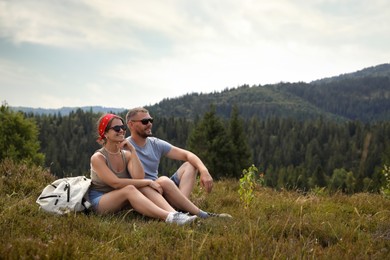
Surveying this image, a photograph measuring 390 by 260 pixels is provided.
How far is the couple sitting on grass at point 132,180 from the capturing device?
5.45 meters

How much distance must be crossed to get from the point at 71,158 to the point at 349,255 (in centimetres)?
13737

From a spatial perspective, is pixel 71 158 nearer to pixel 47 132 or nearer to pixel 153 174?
pixel 47 132

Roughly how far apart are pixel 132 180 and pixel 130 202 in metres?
0.32

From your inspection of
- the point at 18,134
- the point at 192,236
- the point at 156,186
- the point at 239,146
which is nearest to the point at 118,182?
the point at 156,186

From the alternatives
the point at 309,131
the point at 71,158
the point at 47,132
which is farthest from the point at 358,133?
the point at 47,132

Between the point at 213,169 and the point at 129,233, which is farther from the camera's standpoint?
the point at 213,169

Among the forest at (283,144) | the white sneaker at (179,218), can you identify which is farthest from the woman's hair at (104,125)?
the forest at (283,144)

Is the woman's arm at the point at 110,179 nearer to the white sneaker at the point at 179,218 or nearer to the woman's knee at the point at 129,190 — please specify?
the woman's knee at the point at 129,190

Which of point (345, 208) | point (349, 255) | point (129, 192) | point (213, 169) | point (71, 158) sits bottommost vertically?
point (71, 158)

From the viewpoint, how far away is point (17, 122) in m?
30.6

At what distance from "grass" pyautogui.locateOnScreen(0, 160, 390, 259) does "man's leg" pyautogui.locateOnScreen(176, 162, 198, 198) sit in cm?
70

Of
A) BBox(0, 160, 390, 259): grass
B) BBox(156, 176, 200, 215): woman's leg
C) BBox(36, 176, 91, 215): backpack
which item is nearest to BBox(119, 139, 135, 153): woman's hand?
BBox(156, 176, 200, 215): woman's leg

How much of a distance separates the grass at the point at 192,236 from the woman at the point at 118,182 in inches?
8.9

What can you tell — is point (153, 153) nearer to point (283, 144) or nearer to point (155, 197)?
point (155, 197)
